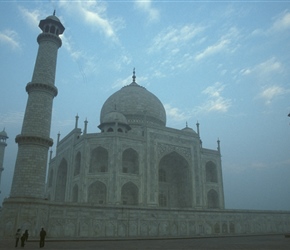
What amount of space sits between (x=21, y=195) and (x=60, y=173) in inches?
614

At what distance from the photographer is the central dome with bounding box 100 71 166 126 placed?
106 ft

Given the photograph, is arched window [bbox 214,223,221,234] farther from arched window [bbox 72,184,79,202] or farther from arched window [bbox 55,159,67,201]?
arched window [bbox 55,159,67,201]

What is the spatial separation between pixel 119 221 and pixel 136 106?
16.7 m

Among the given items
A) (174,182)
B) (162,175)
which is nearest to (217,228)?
(174,182)

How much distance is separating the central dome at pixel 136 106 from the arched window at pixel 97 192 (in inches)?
357

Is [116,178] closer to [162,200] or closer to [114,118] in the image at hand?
[114,118]

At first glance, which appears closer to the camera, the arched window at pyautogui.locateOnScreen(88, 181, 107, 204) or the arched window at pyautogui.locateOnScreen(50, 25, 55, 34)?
the arched window at pyautogui.locateOnScreen(50, 25, 55, 34)

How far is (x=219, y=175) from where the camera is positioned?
30859 mm

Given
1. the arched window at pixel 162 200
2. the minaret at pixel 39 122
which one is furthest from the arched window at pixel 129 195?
the minaret at pixel 39 122

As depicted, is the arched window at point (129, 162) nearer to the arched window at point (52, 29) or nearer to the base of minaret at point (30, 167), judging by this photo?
the base of minaret at point (30, 167)

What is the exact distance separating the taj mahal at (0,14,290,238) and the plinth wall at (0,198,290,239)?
52 millimetres

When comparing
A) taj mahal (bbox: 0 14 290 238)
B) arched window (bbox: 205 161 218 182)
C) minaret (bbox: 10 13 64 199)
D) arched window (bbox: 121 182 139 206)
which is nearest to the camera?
minaret (bbox: 10 13 64 199)

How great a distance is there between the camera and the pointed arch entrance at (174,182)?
28500mm

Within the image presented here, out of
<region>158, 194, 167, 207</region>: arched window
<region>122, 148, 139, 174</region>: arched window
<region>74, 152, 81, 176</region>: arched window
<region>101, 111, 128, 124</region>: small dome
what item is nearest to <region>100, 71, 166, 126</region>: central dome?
<region>101, 111, 128, 124</region>: small dome
